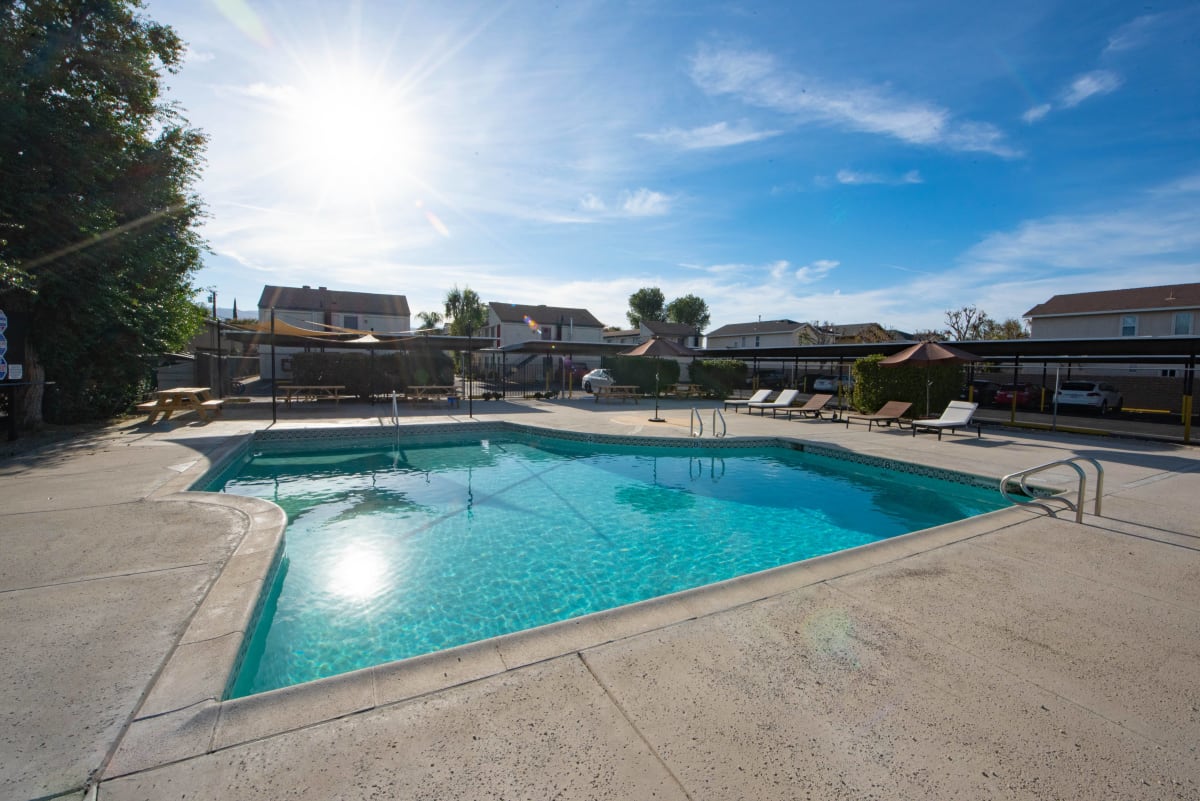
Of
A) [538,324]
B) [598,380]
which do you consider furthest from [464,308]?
[598,380]

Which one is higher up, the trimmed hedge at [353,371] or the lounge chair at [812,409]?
the trimmed hedge at [353,371]

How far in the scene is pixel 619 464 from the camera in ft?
33.9

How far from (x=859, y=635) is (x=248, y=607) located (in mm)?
3783

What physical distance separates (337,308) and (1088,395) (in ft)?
147

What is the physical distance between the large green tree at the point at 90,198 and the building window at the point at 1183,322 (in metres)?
41.8

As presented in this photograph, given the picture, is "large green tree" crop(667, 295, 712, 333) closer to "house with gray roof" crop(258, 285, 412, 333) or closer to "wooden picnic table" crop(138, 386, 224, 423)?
"house with gray roof" crop(258, 285, 412, 333)

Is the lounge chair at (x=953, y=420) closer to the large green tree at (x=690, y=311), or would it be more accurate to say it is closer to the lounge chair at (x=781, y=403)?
the lounge chair at (x=781, y=403)

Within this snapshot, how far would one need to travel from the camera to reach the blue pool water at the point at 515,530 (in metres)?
4.34

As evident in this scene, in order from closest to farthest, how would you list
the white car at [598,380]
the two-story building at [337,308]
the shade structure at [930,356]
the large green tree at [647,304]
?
the shade structure at [930,356] → the white car at [598,380] → the two-story building at [337,308] → the large green tree at [647,304]

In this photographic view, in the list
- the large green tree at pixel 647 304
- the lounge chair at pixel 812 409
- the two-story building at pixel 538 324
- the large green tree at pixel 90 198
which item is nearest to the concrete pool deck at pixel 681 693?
the large green tree at pixel 90 198

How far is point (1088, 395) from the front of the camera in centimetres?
1867

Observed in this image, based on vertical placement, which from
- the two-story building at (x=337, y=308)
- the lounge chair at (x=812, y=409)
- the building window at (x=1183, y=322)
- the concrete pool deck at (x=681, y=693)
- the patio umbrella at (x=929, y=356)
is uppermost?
the two-story building at (x=337, y=308)

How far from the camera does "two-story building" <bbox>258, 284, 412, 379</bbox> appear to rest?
128ft

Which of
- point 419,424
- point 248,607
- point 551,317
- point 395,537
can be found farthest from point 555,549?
point 551,317
